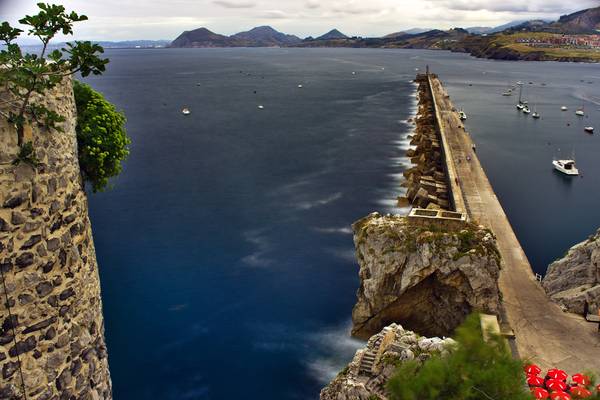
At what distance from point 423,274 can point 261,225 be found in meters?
22.1

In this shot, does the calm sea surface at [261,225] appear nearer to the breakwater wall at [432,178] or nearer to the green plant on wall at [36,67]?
the breakwater wall at [432,178]

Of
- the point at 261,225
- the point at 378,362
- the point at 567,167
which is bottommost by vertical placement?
the point at 261,225

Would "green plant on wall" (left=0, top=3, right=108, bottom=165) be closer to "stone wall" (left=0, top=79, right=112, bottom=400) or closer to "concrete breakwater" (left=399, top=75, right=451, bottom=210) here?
"stone wall" (left=0, top=79, right=112, bottom=400)

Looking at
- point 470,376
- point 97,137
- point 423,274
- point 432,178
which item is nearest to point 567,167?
point 432,178

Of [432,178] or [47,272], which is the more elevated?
[47,272]

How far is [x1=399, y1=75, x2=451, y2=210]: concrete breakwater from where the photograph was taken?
4809 cm

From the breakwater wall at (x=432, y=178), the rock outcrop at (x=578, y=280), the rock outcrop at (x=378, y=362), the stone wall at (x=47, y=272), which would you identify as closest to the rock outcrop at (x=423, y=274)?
the breakwater wall at (x=432, y=178)

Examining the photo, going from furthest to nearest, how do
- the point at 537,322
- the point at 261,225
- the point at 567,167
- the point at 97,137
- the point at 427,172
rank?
the point at 567,167 < the point at 427,172 < the point at 261,225 < the point at 537,322 < the point at 97,137

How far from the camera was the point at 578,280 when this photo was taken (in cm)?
3278

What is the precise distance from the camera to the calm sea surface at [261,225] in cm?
3062

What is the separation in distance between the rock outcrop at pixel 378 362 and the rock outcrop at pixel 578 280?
11727 millimetres

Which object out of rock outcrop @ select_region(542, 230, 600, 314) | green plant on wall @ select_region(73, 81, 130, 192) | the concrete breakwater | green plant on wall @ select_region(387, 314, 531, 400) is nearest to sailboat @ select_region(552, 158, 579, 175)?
the concrete breakwater

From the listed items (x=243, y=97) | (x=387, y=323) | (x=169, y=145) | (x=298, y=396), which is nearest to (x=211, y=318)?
(x=298, y=396)

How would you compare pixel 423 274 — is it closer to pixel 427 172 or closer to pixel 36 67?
pixel 36 67
